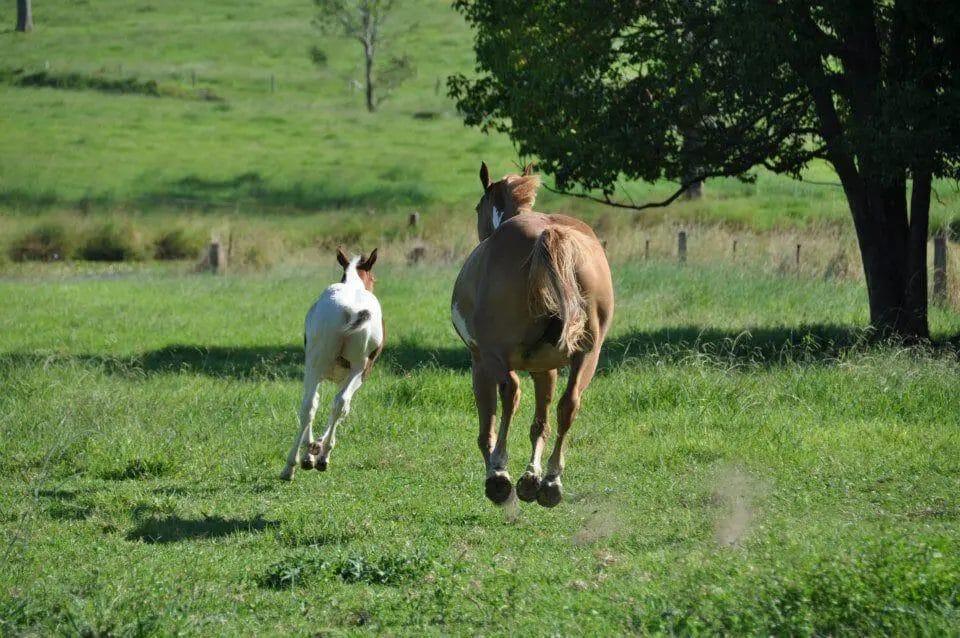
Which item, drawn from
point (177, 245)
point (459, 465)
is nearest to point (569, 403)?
point (459, 465)

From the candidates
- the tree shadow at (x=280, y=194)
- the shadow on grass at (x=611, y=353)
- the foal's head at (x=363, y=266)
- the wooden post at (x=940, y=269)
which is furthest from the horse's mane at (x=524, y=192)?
the tree shadow at (x=280, y=194)

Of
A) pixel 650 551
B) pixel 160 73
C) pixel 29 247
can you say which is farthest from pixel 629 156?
pixel 160 73

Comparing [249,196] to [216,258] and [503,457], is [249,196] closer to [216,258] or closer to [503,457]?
[216,258]

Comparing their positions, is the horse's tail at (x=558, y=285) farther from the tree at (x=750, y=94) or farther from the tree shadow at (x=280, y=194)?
the tree shadow at (x=280, y=194)

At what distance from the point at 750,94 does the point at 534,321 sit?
9.81m

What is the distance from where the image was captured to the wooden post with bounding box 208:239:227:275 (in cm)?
2800

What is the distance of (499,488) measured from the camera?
7.07 m

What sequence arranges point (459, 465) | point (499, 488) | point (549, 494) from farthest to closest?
point (459, 465) → point (549, 494) → point (499, 488)

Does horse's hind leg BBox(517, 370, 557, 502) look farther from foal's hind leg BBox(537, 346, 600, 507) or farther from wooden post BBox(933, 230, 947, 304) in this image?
wooden post BBox(933, 230, 947, 304)

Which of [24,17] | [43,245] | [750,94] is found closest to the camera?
[750,94]

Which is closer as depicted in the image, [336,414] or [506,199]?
[506,199]

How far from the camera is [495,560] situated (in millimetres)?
6934

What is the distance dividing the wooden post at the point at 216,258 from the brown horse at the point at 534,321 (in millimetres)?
20981

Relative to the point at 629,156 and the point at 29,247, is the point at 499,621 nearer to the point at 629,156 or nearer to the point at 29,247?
the point at 629,156
